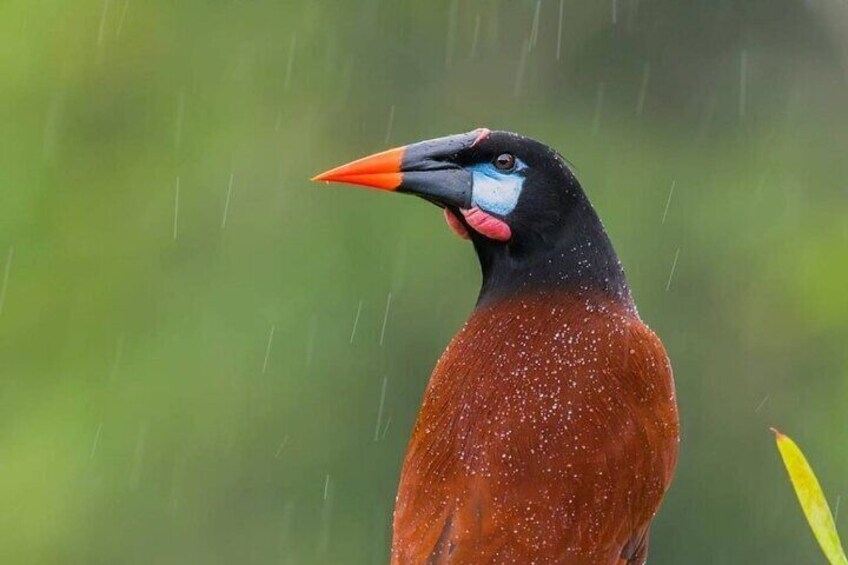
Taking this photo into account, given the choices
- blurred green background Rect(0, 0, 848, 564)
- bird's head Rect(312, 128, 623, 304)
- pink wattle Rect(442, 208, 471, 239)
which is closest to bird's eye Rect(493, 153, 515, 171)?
bird's head Rect(312, 128, 623, 304)

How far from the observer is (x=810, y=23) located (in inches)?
438

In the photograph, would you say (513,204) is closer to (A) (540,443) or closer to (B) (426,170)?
(B) (426,170)

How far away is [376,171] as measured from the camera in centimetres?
273

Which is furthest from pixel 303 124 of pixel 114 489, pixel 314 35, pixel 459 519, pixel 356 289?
pixel 459 519

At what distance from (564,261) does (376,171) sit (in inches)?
18.0

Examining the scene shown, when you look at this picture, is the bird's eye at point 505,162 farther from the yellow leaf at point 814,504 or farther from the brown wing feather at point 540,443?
the yellow leaf at point 814,504

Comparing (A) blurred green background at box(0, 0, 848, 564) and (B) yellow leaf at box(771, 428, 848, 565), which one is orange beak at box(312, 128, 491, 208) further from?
(A) blurred green background at box(0, 0, 848, 564)

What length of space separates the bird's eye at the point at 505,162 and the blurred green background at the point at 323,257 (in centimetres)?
599

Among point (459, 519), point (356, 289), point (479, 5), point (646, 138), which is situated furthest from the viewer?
point (479, 5)

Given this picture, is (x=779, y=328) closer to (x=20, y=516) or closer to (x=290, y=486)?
(x=290, y=486)

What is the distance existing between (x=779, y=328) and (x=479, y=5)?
276cm

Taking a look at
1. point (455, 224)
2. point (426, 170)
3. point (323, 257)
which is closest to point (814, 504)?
point (426, 170)

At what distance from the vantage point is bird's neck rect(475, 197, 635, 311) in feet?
9.97

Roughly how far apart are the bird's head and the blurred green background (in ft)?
19.4
